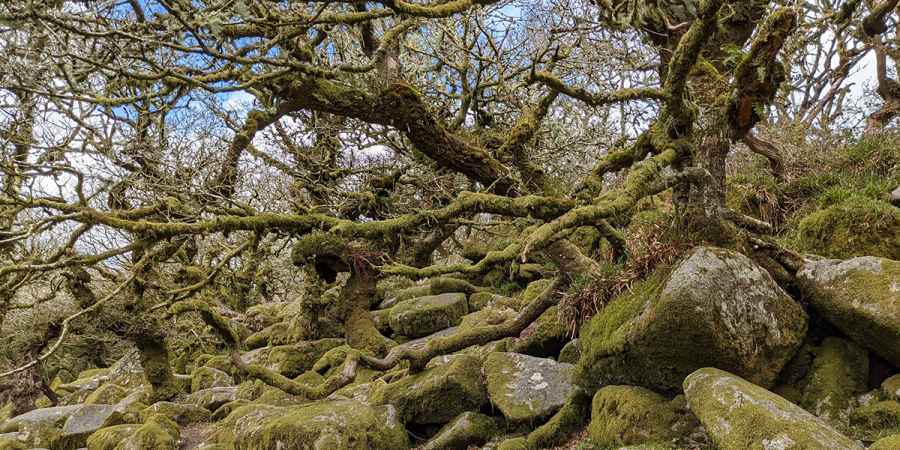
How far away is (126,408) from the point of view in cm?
1221

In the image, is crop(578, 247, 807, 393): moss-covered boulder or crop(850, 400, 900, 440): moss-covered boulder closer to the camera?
crop(850, 400, 900, 440): moss-covered boulder

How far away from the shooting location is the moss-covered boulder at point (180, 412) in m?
11.9

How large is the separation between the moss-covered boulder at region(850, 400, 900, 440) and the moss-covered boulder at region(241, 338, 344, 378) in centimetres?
963

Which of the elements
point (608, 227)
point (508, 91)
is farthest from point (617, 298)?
point (508, 91)

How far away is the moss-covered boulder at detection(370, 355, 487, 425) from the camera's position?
24.6ft

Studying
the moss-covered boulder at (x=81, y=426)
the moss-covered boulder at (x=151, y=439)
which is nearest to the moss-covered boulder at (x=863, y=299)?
the moss-covered boulder at (x=151, y=439)

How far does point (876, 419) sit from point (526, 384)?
11.9 feet

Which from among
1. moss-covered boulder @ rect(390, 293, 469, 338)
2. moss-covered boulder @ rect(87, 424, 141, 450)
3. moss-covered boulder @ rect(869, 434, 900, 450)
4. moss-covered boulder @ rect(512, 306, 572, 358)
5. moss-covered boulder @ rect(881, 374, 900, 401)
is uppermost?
moss-covered boulder @ rect(390, 293, 469, 338)

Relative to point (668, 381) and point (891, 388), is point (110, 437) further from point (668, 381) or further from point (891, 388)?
point (891, 388)

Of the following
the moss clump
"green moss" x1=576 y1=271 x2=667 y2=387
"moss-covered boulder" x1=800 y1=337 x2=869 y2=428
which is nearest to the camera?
"moss-covered boulder" x1=800 y1=337 x2=869 y2=428

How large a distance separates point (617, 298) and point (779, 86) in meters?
2.89

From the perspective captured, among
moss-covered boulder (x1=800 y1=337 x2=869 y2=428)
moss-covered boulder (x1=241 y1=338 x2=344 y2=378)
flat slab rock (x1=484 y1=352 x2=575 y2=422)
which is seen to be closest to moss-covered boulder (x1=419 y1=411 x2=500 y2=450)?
flat slab rock (x1=484 y1=352 x2=575 y2=422)

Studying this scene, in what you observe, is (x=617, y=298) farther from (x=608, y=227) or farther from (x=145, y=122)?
(x=145, y=122)

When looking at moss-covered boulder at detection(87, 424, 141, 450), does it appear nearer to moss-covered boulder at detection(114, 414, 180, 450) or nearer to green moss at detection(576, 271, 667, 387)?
moss-covered boulder at detection(114, 414, 180, 450)
